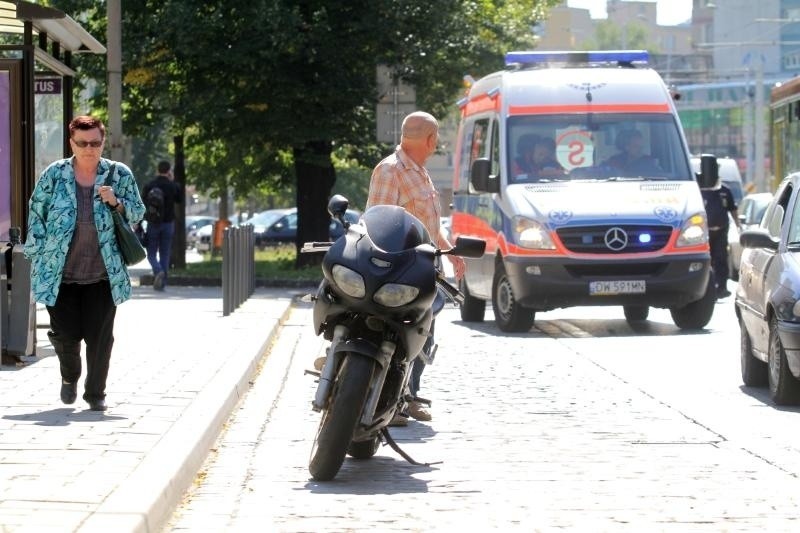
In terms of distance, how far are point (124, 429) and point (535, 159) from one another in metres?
Result: 9.80

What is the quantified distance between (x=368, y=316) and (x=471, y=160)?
474 inches

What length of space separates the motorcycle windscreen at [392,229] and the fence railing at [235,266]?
10.6 metres

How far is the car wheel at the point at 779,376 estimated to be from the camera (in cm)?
1110

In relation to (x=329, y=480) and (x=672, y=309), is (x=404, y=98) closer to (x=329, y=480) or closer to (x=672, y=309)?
(x=672, y=309)

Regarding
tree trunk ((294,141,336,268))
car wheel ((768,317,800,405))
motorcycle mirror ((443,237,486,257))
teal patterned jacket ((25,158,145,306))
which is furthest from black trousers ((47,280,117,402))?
tree trunk ((294,141,336,268))

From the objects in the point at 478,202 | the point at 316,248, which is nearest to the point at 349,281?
the point at 316,248

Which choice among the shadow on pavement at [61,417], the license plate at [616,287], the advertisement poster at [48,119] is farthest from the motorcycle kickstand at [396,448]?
the license plate at [616,287]

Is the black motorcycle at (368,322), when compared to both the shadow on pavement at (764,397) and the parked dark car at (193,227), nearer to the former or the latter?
the shadow on pavement at (764,397)

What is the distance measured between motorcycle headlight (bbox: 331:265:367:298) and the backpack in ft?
59.9

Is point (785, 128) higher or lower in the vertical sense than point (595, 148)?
higher

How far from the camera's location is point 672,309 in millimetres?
18422

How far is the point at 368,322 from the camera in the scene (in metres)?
8.12

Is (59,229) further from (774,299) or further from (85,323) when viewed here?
(774,299)

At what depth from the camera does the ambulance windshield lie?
18.2 m
